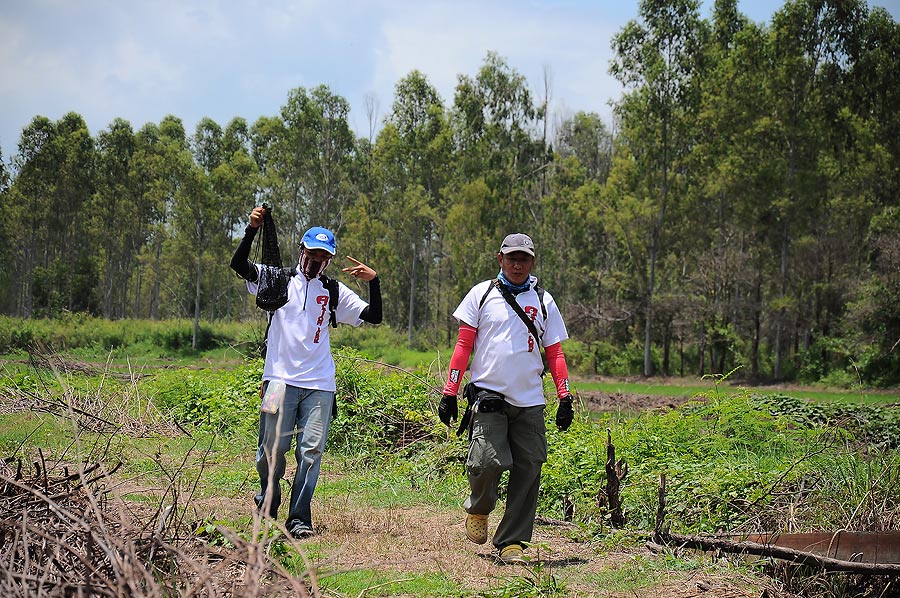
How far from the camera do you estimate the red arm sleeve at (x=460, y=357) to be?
19.4 ft

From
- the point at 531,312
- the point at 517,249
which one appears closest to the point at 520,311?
the point at 531,312

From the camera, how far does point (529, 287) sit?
6.04 metres

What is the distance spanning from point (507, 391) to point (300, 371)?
148 centimetres

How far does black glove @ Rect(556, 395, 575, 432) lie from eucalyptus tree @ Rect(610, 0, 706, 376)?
29896mm

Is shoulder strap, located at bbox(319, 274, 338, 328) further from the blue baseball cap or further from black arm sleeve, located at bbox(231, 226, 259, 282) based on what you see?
black arm sleeve, located at bbox(231, 226, 259, 282)

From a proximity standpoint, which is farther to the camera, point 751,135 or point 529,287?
point 751,135

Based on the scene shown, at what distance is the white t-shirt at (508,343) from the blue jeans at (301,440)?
114cm

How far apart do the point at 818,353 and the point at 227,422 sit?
2620 cm

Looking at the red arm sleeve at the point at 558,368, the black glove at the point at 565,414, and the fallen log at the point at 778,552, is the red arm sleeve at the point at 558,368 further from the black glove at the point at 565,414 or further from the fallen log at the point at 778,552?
the fallen log at the point at 778,552

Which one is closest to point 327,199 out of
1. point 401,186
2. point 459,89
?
point 401,186

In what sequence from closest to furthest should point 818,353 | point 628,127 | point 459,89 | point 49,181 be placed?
point 818,353 < point 628,127 < point 459,89 < point 49,181

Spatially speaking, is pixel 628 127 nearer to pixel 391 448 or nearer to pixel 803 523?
pixel 391 448

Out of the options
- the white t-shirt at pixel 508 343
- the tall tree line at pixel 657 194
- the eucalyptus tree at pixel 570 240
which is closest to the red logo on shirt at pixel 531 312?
the white t-shirt at pixel 508 343

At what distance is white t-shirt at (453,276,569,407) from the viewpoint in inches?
228
